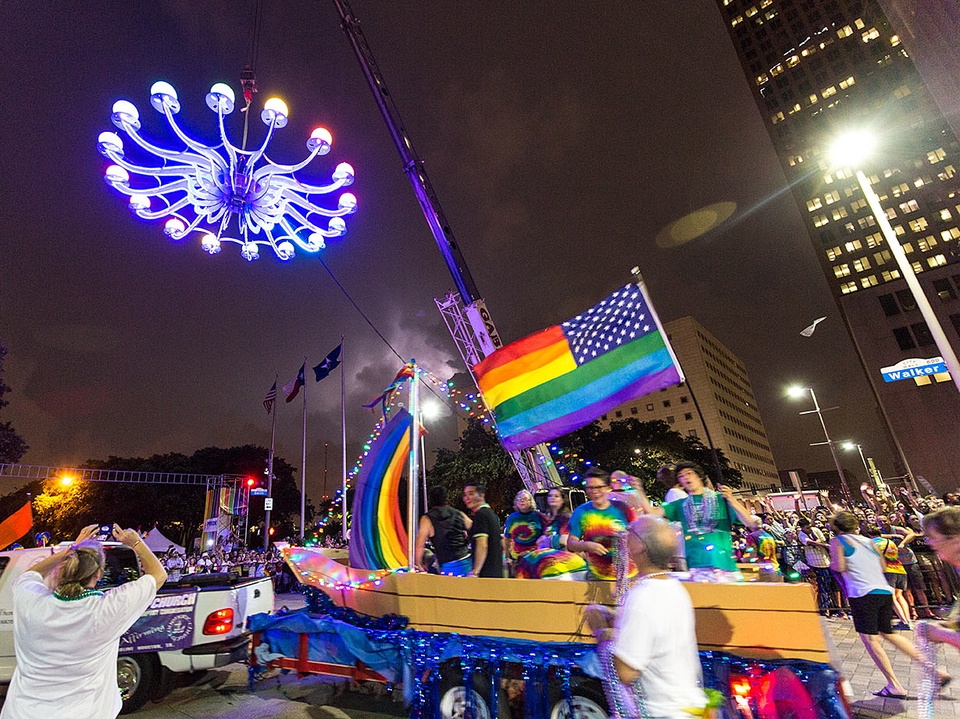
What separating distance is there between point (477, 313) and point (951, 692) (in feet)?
44.8

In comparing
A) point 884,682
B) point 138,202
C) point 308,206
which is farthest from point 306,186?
point 884,682

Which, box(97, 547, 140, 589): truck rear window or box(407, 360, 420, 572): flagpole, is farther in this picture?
box(97, 547, 140, 589): truck rear window

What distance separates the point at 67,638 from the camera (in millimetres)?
2746

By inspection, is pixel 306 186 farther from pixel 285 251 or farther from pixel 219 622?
pixel 219 622

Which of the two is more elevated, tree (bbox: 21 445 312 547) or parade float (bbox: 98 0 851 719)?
tree (bbox: 21 445 312 547)

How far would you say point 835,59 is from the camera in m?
75.9

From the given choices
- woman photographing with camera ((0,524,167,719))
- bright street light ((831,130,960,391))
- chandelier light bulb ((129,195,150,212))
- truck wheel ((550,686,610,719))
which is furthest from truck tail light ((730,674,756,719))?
chandelier light bulb ((129,195,150,212))

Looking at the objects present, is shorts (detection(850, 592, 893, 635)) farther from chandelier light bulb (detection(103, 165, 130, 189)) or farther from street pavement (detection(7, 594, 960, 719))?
chandelier light bulb (detection(103, 165, 130, 189))

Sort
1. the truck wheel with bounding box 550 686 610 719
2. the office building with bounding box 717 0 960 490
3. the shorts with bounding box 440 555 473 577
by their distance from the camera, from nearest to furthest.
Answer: the truck wheel with bounding box 550 686 610 719
the shorts with bounding box 440 555 473 577
the office building with bounding box 717 0 960 490

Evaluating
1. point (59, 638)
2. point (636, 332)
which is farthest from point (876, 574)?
point (59, 638)

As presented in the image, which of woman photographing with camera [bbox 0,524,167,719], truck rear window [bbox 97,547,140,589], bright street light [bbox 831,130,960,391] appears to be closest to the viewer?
woman photographing with camera [bbox 0,524,167,719]

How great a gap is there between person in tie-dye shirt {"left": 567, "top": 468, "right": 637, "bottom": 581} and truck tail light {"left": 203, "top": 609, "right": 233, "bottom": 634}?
440 centimetres

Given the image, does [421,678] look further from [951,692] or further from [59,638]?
[951,692]

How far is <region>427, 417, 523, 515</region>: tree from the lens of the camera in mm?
27656
